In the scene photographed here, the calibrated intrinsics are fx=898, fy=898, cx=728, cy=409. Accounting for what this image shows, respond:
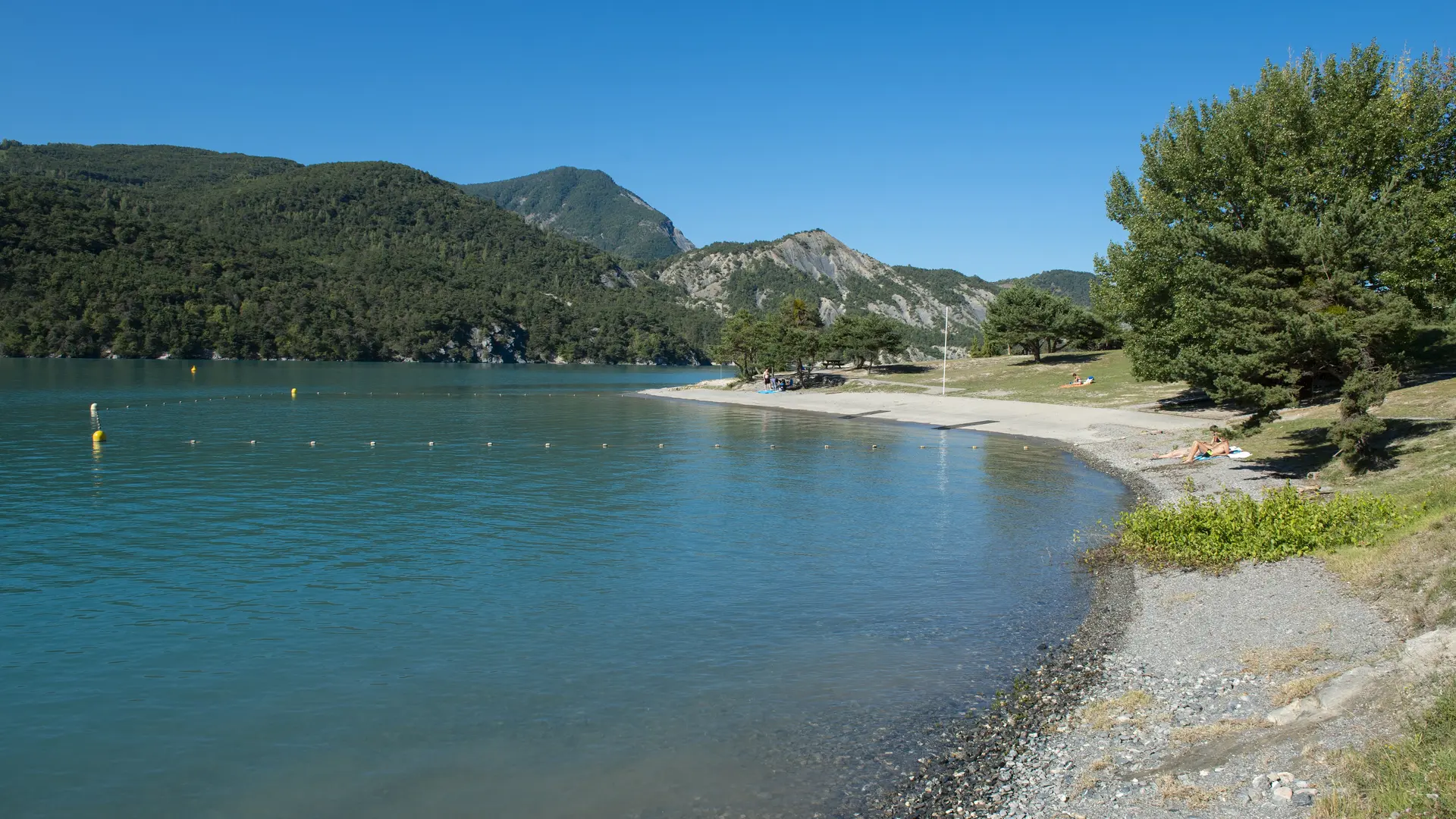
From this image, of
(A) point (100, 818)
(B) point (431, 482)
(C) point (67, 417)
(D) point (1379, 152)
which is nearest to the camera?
(A) point (100, 818)

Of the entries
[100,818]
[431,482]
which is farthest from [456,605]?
[431,482]

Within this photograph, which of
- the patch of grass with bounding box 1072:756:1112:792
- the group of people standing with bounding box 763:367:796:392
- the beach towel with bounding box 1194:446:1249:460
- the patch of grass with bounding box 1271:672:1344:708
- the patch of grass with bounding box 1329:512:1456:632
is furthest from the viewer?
the group of people standing with bounding box 763:367:796:392

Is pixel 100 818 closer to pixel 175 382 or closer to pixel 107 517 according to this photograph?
pixel 107 517

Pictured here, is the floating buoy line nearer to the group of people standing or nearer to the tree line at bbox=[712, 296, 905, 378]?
the group of people standing

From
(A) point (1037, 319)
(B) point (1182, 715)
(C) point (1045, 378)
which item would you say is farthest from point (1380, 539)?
(A) point (1037, 319)

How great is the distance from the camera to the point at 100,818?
10164mm

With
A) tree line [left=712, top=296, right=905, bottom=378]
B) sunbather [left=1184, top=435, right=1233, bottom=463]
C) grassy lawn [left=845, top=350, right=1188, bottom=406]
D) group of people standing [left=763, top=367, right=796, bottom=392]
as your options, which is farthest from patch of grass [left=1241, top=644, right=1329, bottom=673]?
tree line [left=712, top=296, right=905, bottom=378]

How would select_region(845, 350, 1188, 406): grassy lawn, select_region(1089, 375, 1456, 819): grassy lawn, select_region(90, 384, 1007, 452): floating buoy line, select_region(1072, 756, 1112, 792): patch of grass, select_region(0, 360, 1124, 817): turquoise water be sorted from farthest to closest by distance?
select_region(845, 350, 1188, 406): grassy lawn < select_region(90, 384, 1007, 452): floating buoy line < select_region(0, 360, 1124, 817): turquoise water < select_region(1072, 756, 1112, 792): patch of grass < select_region(1089, 375, 1456, 819): grassy lawn

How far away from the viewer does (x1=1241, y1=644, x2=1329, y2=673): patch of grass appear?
12.0 metres

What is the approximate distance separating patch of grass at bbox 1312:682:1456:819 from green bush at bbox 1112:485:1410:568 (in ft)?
36.0

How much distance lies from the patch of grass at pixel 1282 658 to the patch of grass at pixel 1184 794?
3.97 meters

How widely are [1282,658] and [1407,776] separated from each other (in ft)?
17.2

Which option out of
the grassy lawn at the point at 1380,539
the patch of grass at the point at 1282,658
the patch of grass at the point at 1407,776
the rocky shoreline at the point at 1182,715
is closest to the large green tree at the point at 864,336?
the grassy lawn at the point at 1380,539

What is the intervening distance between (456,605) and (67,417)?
5811 centimetres
